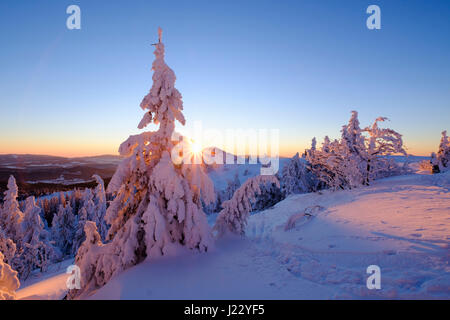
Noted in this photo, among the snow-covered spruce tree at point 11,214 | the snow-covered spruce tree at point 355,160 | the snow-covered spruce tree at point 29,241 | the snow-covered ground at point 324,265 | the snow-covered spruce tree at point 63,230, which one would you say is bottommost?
the snow-covered spruce tree at point 63,230

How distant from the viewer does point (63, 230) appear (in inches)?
1651

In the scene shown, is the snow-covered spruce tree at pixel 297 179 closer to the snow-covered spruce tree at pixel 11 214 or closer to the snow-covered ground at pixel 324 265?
the snow-covered ground at pixel 324 265

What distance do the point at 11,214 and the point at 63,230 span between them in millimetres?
22340

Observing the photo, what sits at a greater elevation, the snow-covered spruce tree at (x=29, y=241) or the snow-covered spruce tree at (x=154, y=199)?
the snow-covered spruce tree at (x=154, y=199)

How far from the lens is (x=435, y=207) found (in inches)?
366

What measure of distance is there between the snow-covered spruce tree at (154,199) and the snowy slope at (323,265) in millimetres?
778

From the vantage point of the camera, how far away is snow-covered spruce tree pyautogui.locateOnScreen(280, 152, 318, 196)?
3650 cm

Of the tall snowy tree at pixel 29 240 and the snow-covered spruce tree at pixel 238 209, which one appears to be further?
the tall snowy tree at pixel 29 240

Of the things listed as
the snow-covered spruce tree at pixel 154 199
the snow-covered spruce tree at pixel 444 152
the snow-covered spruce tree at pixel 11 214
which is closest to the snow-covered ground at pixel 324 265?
the snow-covered spruce tree at pixel 154 199

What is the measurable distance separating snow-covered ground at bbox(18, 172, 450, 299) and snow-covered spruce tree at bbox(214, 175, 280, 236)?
0.64 m

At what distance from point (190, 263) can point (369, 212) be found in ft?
31.0

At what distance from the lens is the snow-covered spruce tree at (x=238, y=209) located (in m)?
9.98
